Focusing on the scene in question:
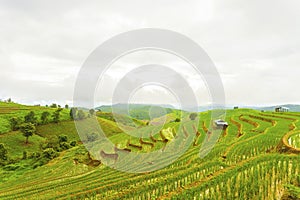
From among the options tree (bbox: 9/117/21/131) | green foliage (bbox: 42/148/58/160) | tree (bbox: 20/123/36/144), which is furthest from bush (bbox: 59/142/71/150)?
tree (bbox: 9/117/21/131)

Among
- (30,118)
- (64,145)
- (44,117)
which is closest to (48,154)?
(64,145)

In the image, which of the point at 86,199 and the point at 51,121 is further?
the point at 51,121

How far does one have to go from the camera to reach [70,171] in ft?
107

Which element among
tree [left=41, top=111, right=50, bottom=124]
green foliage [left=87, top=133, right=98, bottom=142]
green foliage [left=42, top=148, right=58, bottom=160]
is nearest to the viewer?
green foliage [left=42, top=148, right=58, bottom=160]

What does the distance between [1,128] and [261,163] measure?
75854mm

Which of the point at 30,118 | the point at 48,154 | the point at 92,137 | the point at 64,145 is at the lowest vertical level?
the point at 48,154

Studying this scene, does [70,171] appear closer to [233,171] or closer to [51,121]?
[233,171]

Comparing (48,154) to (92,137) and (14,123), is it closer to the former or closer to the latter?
(92,137)

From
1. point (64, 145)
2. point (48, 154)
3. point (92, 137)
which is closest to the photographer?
point (48, 154)

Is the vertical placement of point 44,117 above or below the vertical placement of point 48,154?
above

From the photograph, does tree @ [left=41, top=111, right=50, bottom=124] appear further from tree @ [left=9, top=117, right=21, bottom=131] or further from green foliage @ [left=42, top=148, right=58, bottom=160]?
green foliage @ [left=42, top=148, right=58, bottom=160]

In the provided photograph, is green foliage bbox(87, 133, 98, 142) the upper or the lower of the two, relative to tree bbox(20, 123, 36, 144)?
lower

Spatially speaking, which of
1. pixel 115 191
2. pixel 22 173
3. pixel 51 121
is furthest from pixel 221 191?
pixel 51 121

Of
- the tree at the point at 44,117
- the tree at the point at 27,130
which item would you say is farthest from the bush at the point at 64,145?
the tree at the point at 44,117
